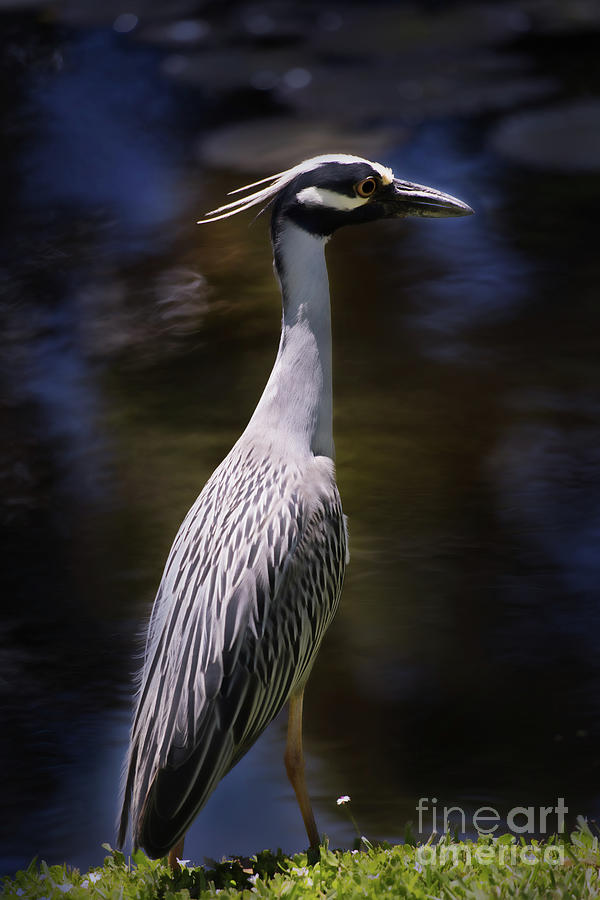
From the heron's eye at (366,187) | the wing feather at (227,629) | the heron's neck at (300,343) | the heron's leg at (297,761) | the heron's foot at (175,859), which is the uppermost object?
the heron's eye at (366,187)

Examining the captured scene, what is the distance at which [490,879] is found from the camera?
3.03 metres

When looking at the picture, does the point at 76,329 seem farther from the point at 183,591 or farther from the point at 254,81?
the point at 183,591

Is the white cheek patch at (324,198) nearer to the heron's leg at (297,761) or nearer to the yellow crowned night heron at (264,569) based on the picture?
the yellow crowned night heron at (264,569)

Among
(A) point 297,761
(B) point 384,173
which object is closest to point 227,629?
(A) point 297,761

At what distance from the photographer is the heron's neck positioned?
10.7 ft

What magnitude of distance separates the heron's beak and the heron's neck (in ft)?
0.82

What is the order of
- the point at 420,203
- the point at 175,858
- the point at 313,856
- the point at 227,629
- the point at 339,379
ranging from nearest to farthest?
the point at 227,629
the point at 175,858
the point at 313,856
the point at 420,203
the point at 339,379

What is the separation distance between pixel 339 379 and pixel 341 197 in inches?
145

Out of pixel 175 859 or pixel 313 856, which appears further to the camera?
pixel 313 856

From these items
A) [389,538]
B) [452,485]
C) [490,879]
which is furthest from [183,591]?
[452,485]

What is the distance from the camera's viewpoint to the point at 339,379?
272 inches

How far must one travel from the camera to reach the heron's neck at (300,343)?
3264 millimetres

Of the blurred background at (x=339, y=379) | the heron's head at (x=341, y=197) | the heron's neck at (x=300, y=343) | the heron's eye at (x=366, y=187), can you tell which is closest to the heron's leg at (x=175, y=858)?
the blurred background at (x=339, y=379)

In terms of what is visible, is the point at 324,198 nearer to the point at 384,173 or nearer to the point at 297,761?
the point at 384,173
